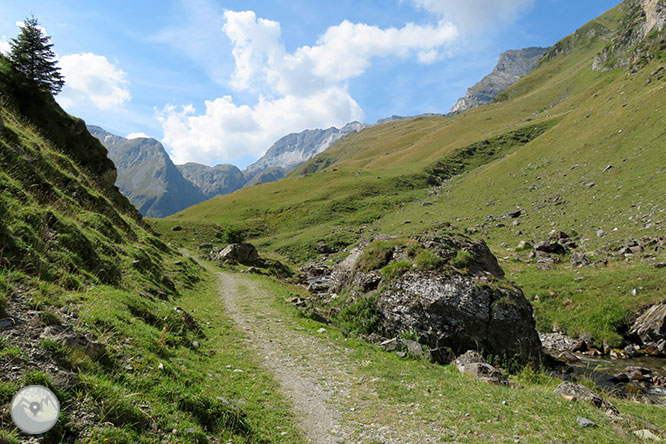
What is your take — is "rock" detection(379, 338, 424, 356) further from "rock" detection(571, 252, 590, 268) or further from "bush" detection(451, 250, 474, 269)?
"rock" detection(571, 252, 590, 268)

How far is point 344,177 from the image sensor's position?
12225 cm

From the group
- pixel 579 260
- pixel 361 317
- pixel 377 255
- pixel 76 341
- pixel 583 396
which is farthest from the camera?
pixel 579 260

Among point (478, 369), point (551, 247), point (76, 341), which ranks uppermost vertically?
point (551, 247)

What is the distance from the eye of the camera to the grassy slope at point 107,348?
18.4 feet

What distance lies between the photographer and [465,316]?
15.7 m

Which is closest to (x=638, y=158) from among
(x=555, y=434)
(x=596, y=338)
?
(x=596, y=338)

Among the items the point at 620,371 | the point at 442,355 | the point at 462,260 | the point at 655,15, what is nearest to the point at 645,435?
the point at 442,355

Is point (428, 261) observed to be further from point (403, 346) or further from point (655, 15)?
point (655, 15)

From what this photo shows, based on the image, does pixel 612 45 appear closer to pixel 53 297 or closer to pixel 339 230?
pixel 339 230

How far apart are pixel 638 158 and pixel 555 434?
176 ft

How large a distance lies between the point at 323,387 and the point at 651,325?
2281 centimetres

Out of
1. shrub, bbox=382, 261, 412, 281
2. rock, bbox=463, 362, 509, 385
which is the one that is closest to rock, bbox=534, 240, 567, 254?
shrub, bbox=382, 261, 412, 281

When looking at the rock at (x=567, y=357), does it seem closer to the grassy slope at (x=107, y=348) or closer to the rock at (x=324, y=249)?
the grassy slope at (x=107, y=348)

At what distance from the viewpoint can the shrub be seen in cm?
1836
